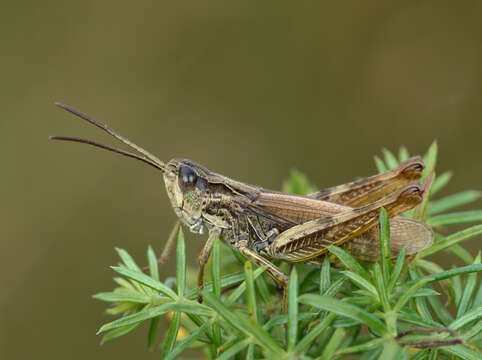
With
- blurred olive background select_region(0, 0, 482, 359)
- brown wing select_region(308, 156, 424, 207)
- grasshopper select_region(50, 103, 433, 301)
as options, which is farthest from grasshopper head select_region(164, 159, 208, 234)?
blurred olive background select_region(0, 0, 482, 359)

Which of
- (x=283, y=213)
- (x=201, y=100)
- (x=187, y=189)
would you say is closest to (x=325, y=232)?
(x=283, y=213)

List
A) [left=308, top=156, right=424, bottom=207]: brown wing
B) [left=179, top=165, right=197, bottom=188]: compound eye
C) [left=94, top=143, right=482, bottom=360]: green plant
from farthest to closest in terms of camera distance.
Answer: [left=179, top=165, right=197, bottom=188]: compound eye → [left=308, top=156, right=424, bottom=207]: brown wing → [left=94, top=143, right=482, bottom=360]: green plant

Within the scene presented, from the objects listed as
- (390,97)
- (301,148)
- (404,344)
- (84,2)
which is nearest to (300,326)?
(404,344)

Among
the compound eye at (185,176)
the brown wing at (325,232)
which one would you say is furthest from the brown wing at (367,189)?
the compound eye at (185,176)

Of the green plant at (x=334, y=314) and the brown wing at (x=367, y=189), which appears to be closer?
the green plant at (x=334, y=314)

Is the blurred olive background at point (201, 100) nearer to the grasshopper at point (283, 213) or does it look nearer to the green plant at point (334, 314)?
the grasshopper at point (283, 213)

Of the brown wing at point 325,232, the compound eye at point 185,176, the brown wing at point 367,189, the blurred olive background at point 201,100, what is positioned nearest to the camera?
the brown wing at point 325,232

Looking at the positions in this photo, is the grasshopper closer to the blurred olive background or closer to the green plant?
the green plant

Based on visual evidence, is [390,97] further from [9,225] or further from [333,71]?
[9,225]
